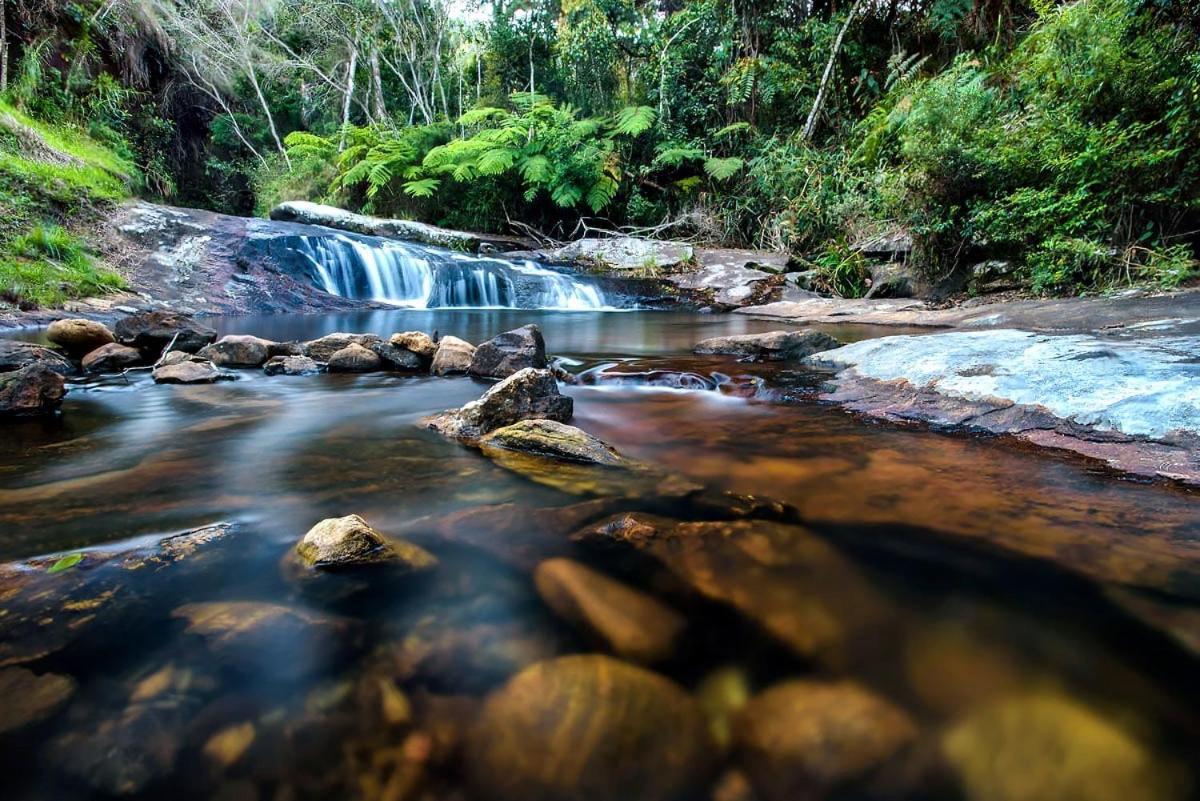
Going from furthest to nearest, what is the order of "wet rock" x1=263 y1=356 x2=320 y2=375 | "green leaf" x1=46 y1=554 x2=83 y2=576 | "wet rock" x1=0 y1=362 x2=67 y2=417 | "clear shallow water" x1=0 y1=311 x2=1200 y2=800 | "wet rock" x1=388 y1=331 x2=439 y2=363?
"wet rock" x1=388 y1=331 x2=439 y2=363 → "wet rock" x1=263 y1=356 x2=320 y2=375 → "wet rock" x1=0 y1=362 x2=67 y2=417 → "green leaf" x1=46 y1=554 x2=83 y2=576 → "clear shallow water" x1=0 y1=311 x2=1200 y2=800

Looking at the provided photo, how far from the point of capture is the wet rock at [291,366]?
471cm

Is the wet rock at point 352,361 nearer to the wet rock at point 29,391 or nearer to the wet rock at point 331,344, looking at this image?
the wet rock at point 331,344

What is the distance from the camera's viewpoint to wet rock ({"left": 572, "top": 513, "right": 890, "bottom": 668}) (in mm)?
1301

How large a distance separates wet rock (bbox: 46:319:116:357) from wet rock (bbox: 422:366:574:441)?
12.8ft

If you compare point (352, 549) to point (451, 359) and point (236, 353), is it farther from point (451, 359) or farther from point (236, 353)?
point (236, 353)

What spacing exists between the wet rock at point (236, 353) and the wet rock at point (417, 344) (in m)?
1.17

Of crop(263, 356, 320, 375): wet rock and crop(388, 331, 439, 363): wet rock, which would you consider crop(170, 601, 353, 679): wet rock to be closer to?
crop(388, 331, 439, 363): wet rock

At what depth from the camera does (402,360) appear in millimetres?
4762

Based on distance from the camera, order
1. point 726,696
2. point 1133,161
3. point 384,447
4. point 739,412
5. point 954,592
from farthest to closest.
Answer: point 1133,161 → point 739,412 → point 384,447 → point 954,592 → point 726,696

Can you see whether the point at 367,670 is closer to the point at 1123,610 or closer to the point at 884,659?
the point at 884,659

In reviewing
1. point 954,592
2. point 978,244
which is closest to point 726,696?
point 954,592

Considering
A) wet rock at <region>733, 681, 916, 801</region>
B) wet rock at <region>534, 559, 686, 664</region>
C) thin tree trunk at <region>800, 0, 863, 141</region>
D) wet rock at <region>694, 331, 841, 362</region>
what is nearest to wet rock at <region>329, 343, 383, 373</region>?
wet rock at <region>694, 331, 841, 362</region>

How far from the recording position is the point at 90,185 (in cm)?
1049

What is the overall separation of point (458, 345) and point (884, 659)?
4.06 meters
